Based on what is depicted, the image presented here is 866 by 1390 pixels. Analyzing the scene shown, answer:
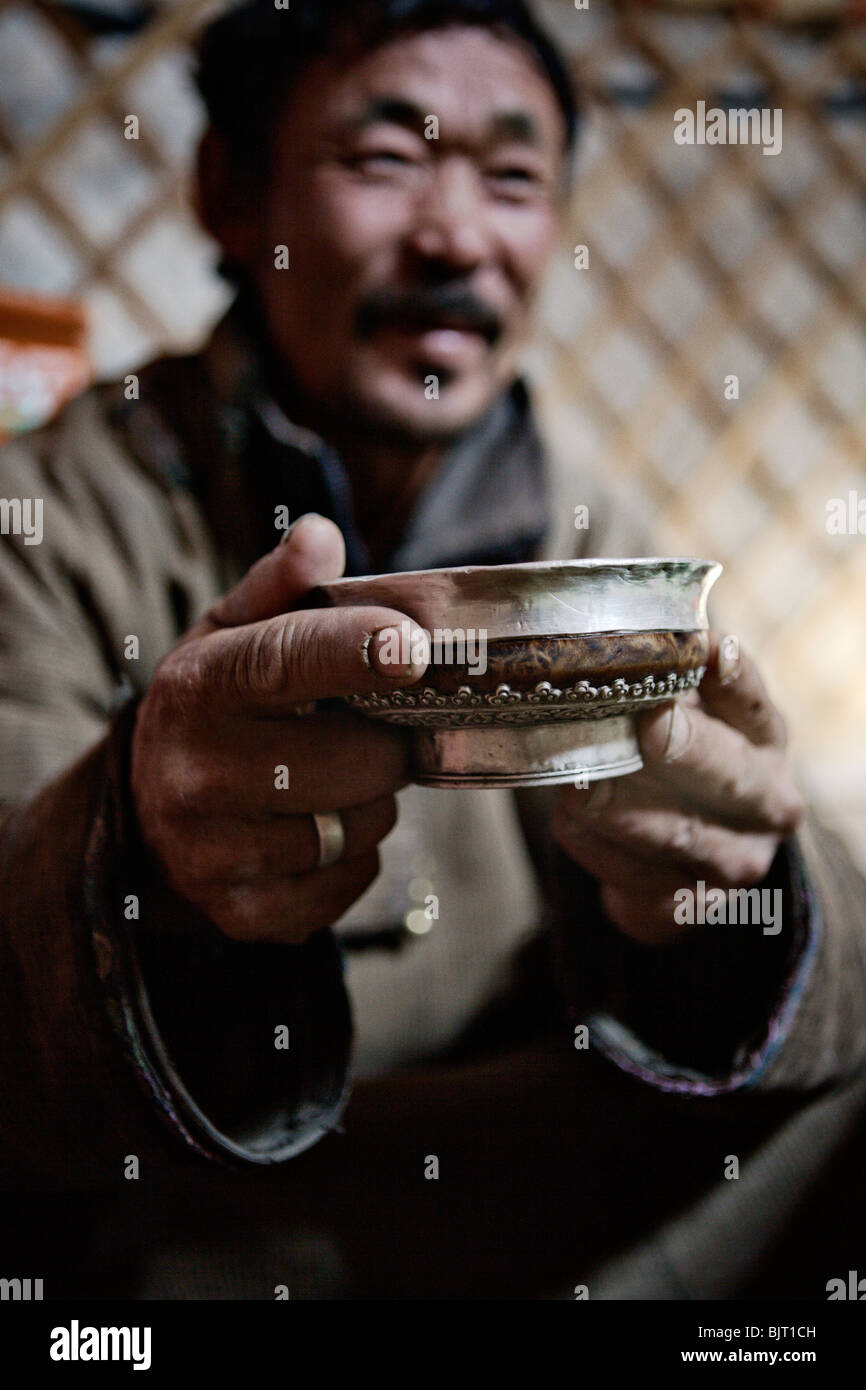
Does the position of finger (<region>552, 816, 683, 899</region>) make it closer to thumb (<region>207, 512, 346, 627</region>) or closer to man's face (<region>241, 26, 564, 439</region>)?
thumb (<region>207, 512, 346, 627</region>)

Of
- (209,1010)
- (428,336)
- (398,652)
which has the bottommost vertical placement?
(209,1010)

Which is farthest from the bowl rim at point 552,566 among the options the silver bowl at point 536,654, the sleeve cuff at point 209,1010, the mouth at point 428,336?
the mouth at point 428,336

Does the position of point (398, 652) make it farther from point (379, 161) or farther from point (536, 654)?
point (379, 161)

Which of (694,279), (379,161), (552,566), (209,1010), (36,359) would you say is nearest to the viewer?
(552,566)

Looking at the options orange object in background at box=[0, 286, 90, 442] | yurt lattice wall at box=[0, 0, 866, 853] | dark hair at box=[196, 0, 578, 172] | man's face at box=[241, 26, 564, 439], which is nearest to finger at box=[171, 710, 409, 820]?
man's face at box=[241, 26, 564, 439]

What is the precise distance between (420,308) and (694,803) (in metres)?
0.34

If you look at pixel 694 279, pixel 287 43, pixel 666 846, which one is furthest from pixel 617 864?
pixel 694 279

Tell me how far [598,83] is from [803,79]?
374 millimetres

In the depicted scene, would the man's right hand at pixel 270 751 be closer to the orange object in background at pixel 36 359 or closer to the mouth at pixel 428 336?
the mouth at pixel 428 336

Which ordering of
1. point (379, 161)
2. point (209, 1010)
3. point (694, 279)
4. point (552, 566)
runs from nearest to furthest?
point (552, 566) < point (209, 1010) < point (379, 161) < point (694, 279)

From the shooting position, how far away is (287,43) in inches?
22.0

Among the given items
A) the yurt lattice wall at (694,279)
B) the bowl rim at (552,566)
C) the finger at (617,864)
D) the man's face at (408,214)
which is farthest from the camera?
the yurt lattice wall at (694,279)

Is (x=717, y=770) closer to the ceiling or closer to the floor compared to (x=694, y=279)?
closer to the floor

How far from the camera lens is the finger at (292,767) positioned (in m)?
0.28
